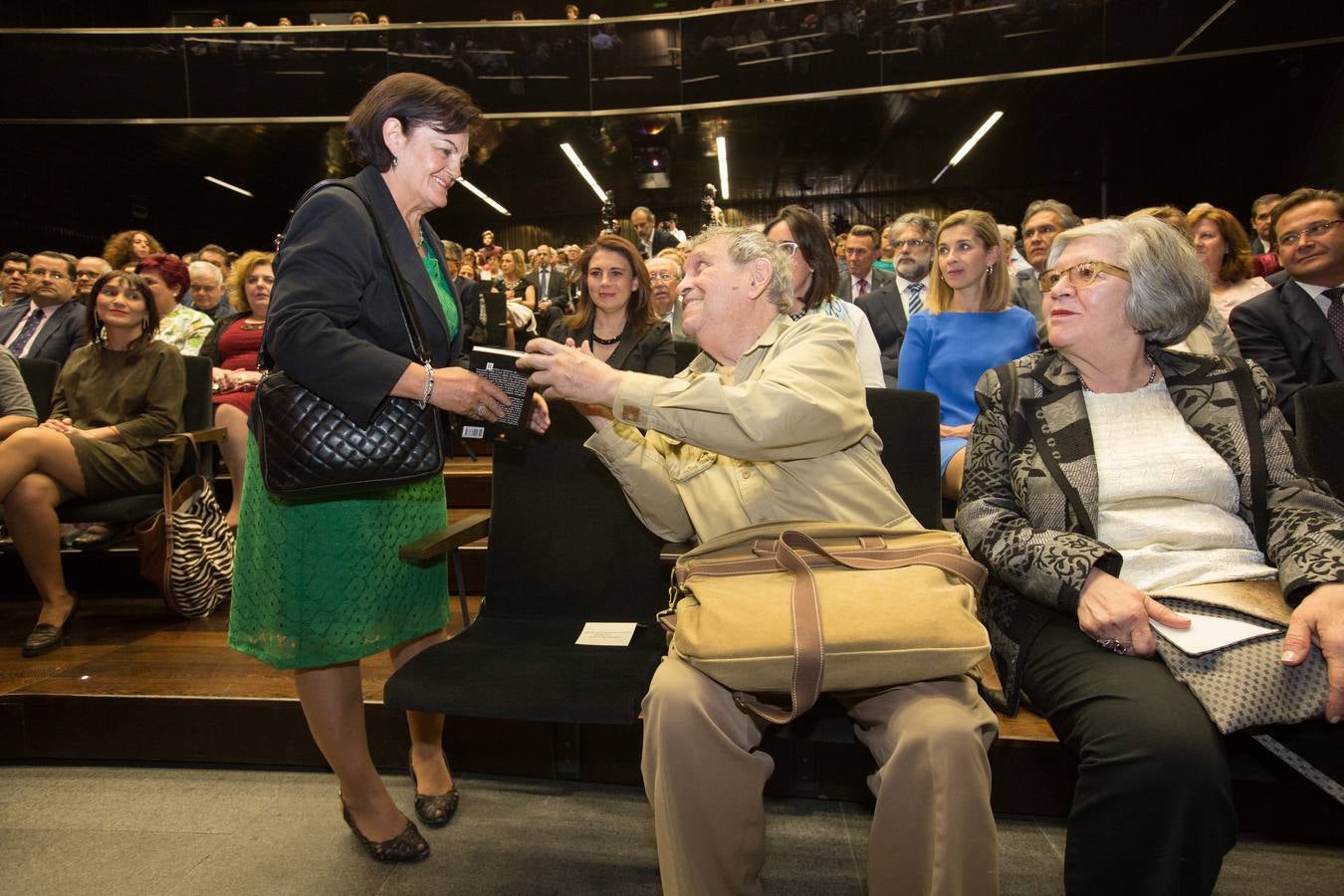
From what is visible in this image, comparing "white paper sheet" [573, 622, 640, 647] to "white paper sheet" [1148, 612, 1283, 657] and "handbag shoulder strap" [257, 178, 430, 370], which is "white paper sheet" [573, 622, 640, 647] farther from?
"white paper sheet" [1148, 612, 1283, 657]

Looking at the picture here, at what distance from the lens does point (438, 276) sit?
5.48ft

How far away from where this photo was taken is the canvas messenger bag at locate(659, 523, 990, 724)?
46.0 inches

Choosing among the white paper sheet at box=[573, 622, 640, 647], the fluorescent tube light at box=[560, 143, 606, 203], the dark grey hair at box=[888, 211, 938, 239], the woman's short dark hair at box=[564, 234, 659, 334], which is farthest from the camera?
the fluorescent tube light at box=[560, 143, 606, 203]

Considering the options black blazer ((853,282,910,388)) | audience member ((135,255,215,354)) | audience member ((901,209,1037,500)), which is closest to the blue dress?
audience member ((901,209,1037,500))

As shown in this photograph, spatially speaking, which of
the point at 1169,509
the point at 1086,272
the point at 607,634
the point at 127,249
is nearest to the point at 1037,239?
the point at 1086,272

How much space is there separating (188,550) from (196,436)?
1.32ft

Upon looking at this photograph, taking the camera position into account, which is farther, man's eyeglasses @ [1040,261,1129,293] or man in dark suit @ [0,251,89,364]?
man in dark suit @ [0,251,89,364]

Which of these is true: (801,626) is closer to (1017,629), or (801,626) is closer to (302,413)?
(1017,629)

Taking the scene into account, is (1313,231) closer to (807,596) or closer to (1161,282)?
(1161,282)

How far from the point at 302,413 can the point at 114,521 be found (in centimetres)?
206

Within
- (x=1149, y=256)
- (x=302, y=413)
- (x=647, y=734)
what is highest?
(x=1149, y=256)

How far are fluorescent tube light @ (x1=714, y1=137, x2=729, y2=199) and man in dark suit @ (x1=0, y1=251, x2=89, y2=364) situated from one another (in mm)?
7015

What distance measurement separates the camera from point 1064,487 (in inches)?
56.4

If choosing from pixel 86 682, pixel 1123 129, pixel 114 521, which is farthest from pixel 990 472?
pixel 1123 129
